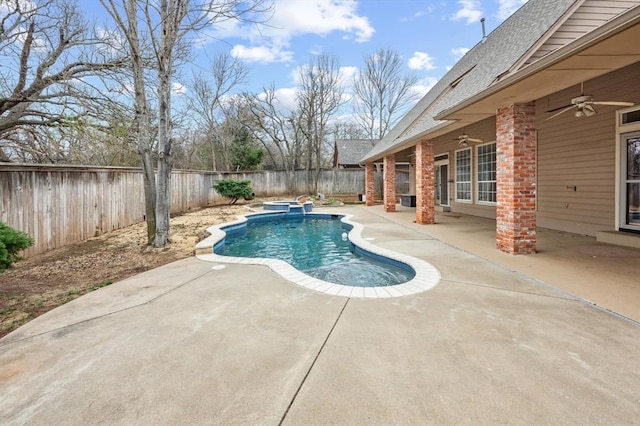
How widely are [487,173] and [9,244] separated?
1097 centimetres

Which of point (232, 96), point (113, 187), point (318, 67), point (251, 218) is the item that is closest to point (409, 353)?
point (113, 187)

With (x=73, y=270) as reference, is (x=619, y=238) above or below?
above

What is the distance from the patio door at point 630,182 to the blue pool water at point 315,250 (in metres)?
4.49

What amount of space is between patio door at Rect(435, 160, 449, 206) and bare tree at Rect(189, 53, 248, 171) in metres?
14.6

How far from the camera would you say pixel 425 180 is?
881 centimetres

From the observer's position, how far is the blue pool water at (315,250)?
16.1ft

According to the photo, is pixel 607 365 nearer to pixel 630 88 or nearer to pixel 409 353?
pixel 409 353

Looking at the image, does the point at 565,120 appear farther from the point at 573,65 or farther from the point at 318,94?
the point at 318,94

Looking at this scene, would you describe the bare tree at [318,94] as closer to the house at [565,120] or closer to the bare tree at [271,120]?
the bare tree at [271,120]

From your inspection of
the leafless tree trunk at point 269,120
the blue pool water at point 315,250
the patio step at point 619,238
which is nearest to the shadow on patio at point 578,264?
Result: the patio step at point 619,238

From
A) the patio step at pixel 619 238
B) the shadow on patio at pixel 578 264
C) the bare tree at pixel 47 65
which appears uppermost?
the bare tree at pixel 47 65

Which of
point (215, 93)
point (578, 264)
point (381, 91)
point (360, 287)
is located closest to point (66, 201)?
point (360, 287)

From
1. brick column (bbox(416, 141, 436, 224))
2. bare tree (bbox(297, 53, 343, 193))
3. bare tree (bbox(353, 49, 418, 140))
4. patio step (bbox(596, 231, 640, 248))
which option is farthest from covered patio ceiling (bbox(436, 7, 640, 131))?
bare tree (bbox(353, 49, 418, 140))

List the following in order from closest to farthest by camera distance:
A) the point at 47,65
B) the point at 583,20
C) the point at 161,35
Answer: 1. the point at 583,20
2. the point at 47,65
3. the point at 161,35
